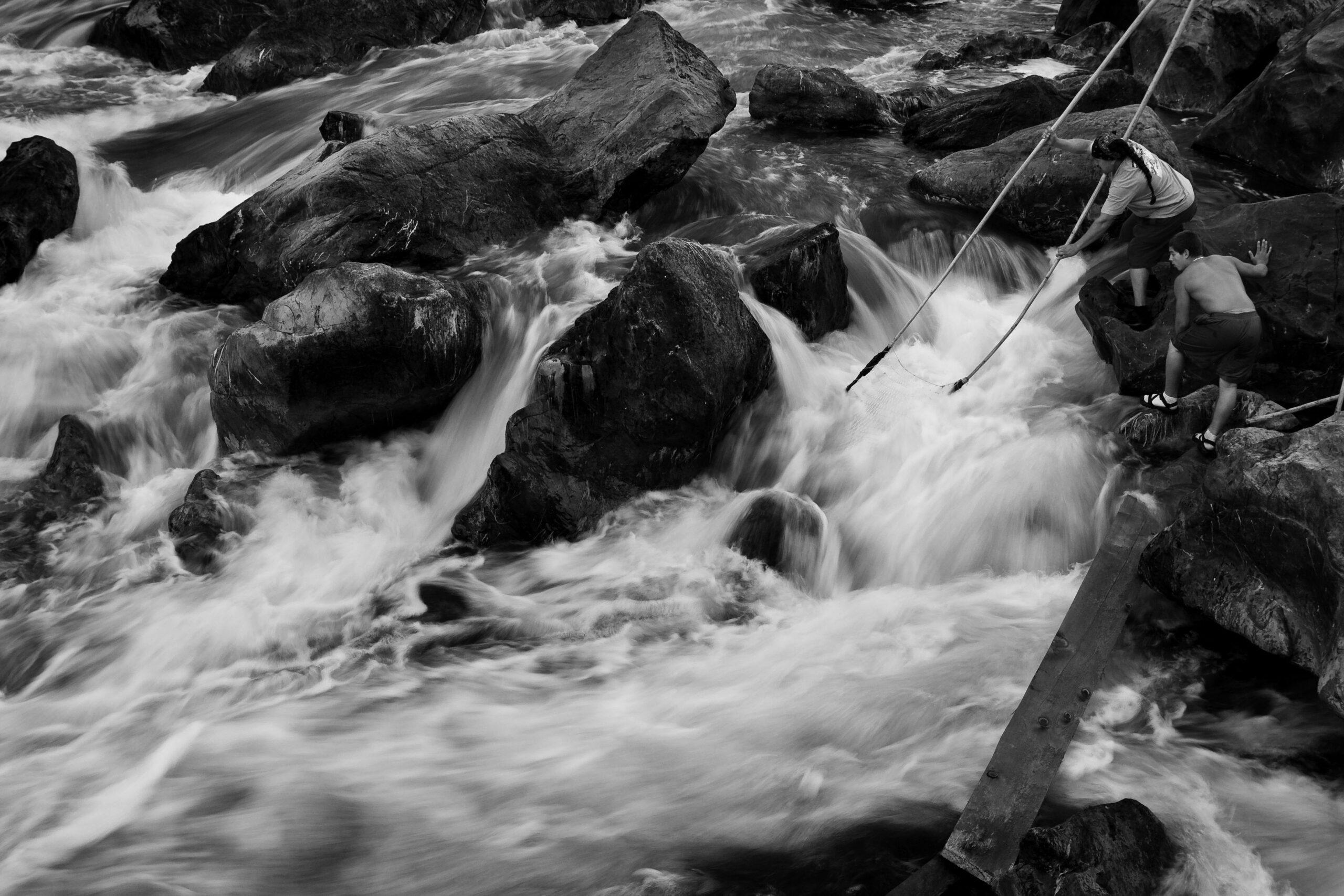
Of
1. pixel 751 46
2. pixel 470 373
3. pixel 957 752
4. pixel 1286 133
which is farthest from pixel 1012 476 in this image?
pixel 751 46

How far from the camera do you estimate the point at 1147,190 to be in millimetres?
8250

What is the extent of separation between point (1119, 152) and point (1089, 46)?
9395 millimetres

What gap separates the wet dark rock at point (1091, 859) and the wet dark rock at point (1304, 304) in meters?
4.29

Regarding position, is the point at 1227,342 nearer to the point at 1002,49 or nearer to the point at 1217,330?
the point at 1217,330

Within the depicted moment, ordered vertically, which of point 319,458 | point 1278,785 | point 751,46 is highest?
point 751,46

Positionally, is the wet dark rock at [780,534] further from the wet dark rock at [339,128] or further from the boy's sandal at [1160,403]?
the wet dark rock at [339,128]

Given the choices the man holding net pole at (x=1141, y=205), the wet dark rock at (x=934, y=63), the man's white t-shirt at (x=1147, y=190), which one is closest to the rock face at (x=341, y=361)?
the man holding net pole at (x=1141, y=205)

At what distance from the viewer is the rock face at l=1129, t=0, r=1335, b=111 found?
13.0 meters

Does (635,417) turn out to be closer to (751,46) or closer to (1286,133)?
(1286,133)

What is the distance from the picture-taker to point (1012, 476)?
802cm

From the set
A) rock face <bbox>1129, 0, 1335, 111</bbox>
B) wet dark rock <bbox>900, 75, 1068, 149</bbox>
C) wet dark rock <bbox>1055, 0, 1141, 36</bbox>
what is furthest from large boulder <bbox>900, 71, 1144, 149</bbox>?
wet dark rock <bbox>1055, 0, 1141, 36</bbox>

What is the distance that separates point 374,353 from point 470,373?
1034 millimetres

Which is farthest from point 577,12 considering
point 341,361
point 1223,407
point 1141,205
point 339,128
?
point 1223,407

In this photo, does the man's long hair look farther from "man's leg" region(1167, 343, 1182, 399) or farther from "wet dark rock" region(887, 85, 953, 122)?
"wet dark rock" region(887, 85, 953, 122)
